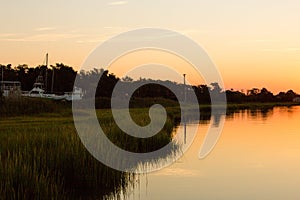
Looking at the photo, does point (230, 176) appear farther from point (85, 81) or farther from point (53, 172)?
point (85, 81)

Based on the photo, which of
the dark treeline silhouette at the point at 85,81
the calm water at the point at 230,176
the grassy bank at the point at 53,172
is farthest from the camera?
the dark treeline silhouette at the point at 85,81

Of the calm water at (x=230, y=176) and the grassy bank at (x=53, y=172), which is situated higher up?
the grassy bank at (x=53, y=172)

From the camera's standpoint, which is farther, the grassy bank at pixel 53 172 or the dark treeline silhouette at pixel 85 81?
the dark treeline silhouette at pixel 85 81

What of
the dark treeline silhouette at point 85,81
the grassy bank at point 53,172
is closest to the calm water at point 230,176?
the grassy bank at point 53,172

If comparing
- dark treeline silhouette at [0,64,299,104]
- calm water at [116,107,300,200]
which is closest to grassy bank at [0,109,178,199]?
calm water at [116,107,300,200]

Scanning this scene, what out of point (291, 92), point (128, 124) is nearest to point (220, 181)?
point (128, 124)

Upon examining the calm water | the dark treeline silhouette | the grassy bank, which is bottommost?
the calm water

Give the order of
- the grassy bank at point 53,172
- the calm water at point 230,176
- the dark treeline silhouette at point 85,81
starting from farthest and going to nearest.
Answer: the dark treeline silhouette at point 85,81
the calm water at point 230,176
the grassy bank at point 53,172

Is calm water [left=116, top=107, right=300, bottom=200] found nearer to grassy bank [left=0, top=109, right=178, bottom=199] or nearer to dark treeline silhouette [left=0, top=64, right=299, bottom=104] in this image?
grassy bank [left=0, top=109, right=178, bottom=199]

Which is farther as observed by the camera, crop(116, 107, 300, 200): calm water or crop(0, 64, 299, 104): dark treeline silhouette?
crop(0, 64, 299, 104): dark treeline silhouette

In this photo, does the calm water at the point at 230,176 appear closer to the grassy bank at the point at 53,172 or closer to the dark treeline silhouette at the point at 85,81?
the grassy bank at the point at 53,172

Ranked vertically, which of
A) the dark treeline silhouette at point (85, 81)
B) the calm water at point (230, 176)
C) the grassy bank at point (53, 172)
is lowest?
the calm water at point (230, 176)

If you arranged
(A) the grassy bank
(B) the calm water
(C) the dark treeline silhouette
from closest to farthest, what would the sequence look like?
(A) the grassy bank → (B) the calm water → (C) the dark treeline silhouette

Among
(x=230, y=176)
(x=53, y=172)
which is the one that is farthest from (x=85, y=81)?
(x=53, y=172)
